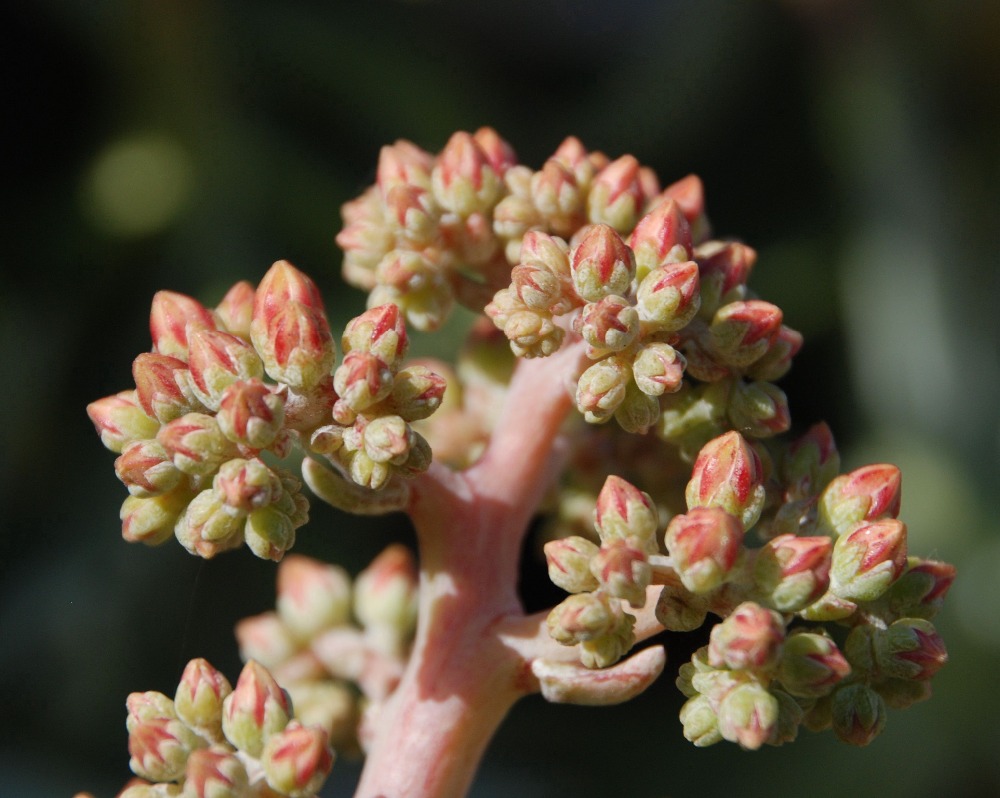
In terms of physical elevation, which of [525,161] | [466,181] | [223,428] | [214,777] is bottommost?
[214,777]

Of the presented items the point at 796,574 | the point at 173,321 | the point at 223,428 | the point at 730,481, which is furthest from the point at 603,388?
the point at 173,321

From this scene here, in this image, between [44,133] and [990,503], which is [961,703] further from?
[44,133]

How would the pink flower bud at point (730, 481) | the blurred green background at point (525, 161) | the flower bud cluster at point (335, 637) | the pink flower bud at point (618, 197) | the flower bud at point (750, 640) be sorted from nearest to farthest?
the flower bud at point (750, 640) → the pink flower bud at point (730, 481) → the pink flower bud at point (618, 197) → the flower bud cluster at point (335, 637) → the blurred green background at point (525, 161)

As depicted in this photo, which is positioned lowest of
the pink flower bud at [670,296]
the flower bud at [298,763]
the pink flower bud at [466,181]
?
the flower bud at [298,763]

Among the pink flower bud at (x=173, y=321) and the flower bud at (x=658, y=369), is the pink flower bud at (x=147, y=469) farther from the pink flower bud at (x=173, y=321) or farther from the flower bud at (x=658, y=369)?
the flower bud at (x=658, y=369)

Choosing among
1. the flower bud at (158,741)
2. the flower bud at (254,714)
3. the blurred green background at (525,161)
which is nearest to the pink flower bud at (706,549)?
the flower bud at (254,714)

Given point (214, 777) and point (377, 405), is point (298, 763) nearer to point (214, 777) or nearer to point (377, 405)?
point (214, 777)

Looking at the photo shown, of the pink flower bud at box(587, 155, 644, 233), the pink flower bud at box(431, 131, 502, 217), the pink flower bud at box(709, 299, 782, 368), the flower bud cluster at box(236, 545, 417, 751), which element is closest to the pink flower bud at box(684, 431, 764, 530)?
the pink flower bud at box(709, 299, 782, 368)

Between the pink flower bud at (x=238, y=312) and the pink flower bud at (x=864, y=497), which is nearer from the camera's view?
the pink flower bud at (x=864, y=497)
